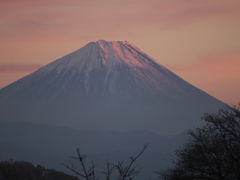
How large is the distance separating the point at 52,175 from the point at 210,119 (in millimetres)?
31062

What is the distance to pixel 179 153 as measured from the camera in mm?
19844

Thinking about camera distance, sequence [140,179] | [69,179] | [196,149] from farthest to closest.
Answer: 1. [140,179]
2. [69,179]
3. [196,149]

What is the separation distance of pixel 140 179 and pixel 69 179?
135422 mm

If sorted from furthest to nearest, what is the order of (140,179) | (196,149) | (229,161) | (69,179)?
1. (140,179)
2. (69,179)
3. (196,149)
4. (229,161)

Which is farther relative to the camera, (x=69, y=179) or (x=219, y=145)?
(x=69, y=179)

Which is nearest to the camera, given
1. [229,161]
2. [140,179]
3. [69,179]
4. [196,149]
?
[229,161]

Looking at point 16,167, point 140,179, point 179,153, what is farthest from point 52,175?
point 140,179

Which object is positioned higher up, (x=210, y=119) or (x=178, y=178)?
(x=210, y=119)

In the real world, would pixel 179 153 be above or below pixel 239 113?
below

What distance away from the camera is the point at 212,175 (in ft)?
61.0

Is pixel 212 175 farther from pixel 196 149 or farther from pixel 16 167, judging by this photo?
pixel 16 167

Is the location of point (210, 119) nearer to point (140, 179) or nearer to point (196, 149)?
point (196, 149)

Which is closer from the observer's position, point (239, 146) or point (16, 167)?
point (239, 146)

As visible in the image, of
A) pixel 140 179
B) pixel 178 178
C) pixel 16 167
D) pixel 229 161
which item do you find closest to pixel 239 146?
pixel 229 161
